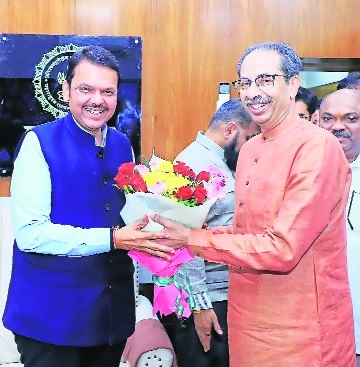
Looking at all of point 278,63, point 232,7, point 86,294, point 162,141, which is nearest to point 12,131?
point 162,141

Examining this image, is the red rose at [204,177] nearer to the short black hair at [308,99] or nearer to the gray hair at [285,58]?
the gray hair at [285,58]

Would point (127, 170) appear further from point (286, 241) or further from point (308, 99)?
point (308, 99)

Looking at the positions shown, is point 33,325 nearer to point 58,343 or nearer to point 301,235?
point 58,343

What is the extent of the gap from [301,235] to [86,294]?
0.74 m

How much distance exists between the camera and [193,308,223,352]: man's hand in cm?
213

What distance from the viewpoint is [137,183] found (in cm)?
161

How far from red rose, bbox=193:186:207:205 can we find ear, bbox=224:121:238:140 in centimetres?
75

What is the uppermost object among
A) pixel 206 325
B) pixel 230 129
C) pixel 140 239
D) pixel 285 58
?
pixel 285 58

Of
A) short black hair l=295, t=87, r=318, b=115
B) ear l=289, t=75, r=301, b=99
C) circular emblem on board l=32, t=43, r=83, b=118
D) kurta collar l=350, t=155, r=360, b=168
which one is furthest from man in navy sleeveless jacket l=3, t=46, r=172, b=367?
circular emblem on board l=32, t=43, r=83, b=118

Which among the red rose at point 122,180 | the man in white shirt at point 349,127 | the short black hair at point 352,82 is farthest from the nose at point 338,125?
the red rose at point 122,180

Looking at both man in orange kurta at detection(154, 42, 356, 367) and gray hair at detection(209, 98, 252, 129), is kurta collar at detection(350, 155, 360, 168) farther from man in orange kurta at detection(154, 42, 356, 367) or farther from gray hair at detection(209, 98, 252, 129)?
man in orange kurta at detection(154, 42, 356, 367)

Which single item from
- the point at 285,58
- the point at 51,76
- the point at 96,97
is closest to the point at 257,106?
the point at 285,58

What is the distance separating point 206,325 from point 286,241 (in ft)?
2.78

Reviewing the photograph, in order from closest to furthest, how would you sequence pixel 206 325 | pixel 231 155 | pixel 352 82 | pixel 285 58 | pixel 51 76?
pixel 285 58
pixel 206 325
pixel 231 155
pixel 352 82
pixel 51 76
